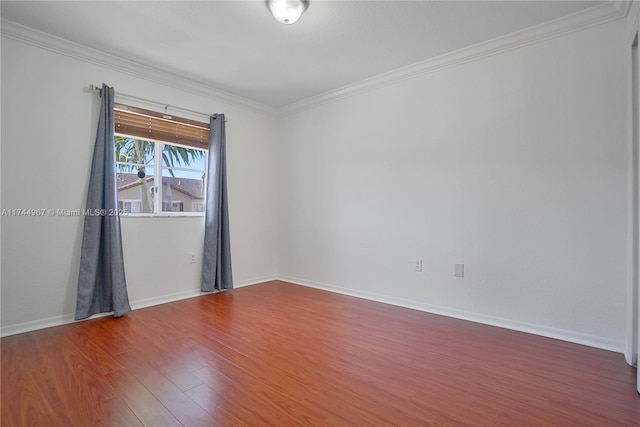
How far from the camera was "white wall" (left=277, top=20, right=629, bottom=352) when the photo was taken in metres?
2.35

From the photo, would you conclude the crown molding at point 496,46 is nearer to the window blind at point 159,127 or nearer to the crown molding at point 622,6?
the crown molding at point 622,6

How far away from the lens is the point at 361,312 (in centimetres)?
317

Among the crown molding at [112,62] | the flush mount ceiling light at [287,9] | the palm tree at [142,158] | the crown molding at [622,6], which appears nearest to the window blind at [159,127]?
the palm tree at [142,158]

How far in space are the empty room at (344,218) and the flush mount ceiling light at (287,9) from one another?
0.02 meters

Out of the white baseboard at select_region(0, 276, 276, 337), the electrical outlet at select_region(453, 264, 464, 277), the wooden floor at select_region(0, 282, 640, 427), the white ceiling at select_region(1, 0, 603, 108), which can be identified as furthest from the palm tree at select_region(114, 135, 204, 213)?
the electrical outlet at select_region(453, 264, 464, 277)

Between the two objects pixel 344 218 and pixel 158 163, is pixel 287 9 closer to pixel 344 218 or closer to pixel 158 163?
pixel 158 163

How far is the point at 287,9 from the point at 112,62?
2014mm

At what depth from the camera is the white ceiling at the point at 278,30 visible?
7.60ft

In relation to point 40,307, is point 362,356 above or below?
below

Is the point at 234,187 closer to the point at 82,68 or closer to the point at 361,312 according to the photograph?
the point at 82,68

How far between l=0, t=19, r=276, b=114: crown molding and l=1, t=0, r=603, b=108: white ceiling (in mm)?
72

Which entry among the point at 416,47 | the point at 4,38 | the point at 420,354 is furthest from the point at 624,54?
the point at 4,38

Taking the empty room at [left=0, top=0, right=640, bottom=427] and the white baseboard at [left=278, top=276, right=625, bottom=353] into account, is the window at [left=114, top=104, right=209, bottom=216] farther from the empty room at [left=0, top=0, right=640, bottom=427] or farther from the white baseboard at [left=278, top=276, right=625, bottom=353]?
the white baseboard at [left=278, top=276, right=625, bottom=353]

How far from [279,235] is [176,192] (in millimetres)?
1609
